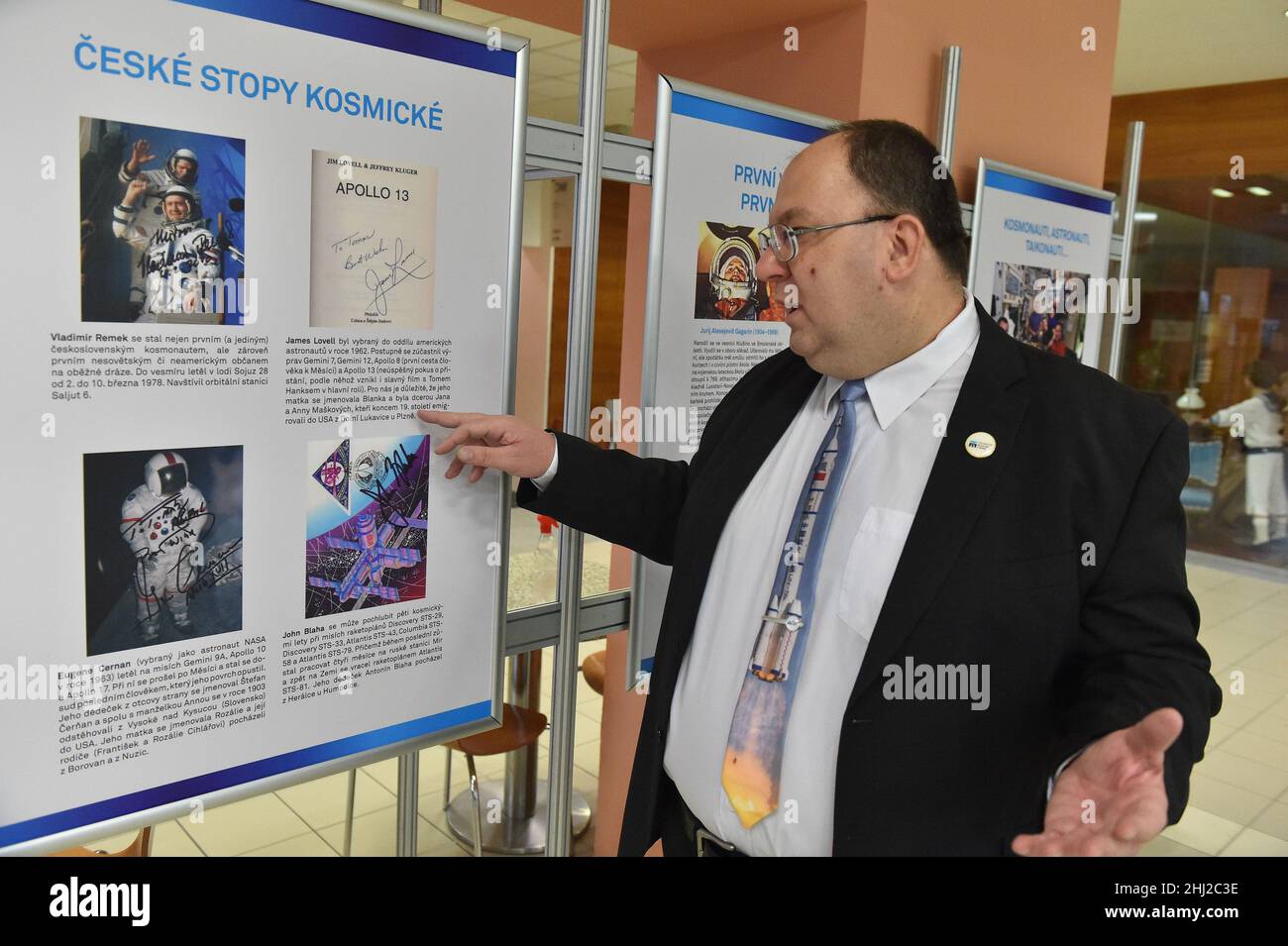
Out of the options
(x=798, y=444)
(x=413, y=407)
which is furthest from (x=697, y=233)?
(x=413, y=407)

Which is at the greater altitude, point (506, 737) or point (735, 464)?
point (735, 464)

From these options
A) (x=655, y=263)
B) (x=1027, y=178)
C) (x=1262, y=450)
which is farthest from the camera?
(x=1262, y=450)

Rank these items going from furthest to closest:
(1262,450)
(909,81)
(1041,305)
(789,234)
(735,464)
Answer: (1262,450), (1041,305), (909,81), (735,464), (789,234)

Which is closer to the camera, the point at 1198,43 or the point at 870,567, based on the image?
the point at 870,567

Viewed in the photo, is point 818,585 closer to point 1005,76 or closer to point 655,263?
point 655,263

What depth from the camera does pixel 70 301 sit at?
4.26 ft

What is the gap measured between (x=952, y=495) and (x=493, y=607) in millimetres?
880

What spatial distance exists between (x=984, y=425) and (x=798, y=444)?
0.35 m

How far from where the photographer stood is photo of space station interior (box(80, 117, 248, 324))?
131cm

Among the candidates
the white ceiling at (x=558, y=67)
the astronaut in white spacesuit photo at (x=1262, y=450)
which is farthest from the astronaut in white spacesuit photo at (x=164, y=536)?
the astronaut in white spacesuit photo at (x=1262, y=450)

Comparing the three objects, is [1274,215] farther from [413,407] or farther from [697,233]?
[413,407]

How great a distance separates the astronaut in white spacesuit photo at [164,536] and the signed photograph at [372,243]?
12.6 inches

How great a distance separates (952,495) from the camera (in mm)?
1497
